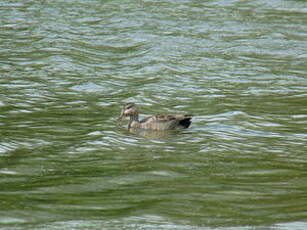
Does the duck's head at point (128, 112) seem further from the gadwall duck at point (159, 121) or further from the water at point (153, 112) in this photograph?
the water at point (153, 112)

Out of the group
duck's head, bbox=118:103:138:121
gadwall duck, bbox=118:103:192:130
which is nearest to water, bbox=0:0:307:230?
gadwall duck, bbox=118:103:192:130

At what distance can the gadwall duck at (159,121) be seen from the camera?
15.0 m

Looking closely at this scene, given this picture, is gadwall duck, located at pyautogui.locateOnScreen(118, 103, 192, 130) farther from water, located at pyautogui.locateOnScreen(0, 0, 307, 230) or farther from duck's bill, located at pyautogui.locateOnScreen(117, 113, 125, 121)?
water, located at pyautogui.locateOnScreen(0, 0, 307, 230)

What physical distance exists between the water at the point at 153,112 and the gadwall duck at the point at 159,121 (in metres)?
0.26

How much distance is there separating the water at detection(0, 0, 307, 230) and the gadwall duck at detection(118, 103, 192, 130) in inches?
10.1

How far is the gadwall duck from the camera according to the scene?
14953 millimetres

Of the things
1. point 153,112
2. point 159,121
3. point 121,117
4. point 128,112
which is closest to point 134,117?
point 128,112

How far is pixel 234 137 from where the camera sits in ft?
46.8

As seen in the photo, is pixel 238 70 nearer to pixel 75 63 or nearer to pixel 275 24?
pixel 75 63

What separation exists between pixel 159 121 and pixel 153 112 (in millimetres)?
2071

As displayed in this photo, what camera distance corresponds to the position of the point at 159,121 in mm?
14984

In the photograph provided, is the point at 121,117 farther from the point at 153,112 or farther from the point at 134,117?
the point at 153,112

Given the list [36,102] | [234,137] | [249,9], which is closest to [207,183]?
[234,137]

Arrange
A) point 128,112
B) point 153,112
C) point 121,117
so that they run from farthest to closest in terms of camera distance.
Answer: point 153,112
point 121,117
point 128,112
